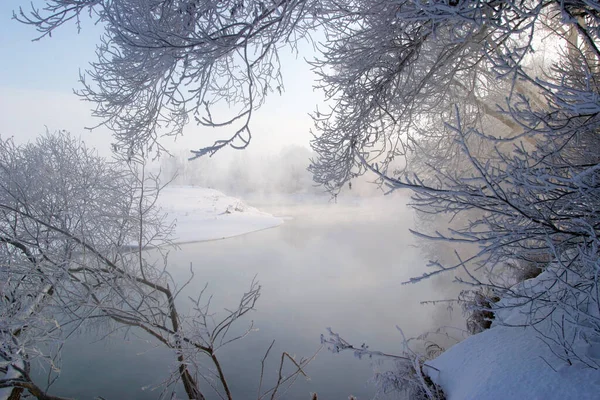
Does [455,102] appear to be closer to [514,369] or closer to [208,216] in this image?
[514,369]

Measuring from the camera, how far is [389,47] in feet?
12.1

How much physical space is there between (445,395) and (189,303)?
7814 mm

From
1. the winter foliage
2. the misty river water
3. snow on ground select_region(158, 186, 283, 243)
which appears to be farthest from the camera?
snow on ground select_region(158, 186, 283, 243)

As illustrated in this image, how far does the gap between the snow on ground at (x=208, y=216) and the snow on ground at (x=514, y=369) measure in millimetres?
16014

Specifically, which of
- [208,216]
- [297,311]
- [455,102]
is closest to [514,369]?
[455,102]

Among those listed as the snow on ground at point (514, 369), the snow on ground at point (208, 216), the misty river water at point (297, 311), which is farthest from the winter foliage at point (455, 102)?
the snow on ground at point (208, 216)

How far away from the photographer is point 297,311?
9680 millimetres

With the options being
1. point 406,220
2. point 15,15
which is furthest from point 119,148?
point 406,220

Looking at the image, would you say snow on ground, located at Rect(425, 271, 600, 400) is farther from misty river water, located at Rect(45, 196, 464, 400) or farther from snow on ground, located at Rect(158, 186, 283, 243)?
snow on ground, located at Rect(158, 186, 283, 243)

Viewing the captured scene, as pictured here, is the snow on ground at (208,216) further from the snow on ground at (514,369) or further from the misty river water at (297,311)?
the snow on ground at (514,369)

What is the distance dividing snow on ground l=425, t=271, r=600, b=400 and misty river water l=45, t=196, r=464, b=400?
275 cm

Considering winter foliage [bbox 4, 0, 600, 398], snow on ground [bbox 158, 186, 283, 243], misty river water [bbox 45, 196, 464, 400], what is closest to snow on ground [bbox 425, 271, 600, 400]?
winter foliage [bbox 4, 0, 600, 398]

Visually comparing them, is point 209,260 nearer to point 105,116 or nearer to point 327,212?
point 105,116

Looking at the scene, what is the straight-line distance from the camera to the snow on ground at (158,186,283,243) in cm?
2012
